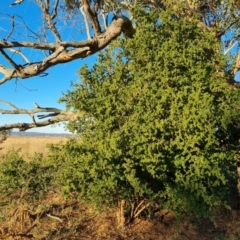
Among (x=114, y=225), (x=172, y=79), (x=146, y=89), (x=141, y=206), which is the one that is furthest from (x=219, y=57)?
(x=114, y=225)

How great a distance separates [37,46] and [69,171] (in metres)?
2.37

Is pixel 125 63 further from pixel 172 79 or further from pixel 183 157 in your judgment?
pixel 183 157

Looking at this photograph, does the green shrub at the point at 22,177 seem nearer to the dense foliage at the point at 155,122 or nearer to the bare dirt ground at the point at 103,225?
the bare dirt ground at the point at 103,225

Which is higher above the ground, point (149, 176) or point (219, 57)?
point (219, 57)

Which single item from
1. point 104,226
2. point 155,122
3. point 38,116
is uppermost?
point 38,116

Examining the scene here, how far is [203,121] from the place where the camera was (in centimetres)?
726

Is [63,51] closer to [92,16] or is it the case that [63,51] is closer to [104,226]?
[92,16]

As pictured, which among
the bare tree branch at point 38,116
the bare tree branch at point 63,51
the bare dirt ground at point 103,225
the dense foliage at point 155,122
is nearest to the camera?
the bare tree branch at point 63,51

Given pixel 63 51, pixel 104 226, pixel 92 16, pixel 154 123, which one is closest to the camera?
pixel 63 51

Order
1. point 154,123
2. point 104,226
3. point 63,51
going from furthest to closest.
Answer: point 104,226 < point 154,123 < point 63,51

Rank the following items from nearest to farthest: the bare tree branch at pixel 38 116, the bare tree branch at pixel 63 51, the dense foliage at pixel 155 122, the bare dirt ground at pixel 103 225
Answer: the bare tree branch at pixel 63 51 → the dense foliage at pixel 155 122 → the bare dirt ground at pixel 103 225 → the bare tree branch at pixel 38 116

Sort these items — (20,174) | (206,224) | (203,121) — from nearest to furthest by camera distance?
(203,121) → (206,224) → (20,174)

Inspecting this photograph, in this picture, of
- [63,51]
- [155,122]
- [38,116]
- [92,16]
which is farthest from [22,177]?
[92,16]

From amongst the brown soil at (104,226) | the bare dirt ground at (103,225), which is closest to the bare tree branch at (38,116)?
the bare dirt ground at (103,225)
